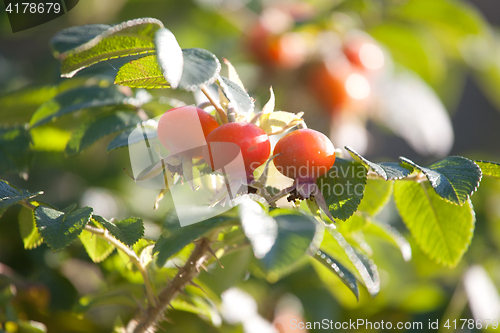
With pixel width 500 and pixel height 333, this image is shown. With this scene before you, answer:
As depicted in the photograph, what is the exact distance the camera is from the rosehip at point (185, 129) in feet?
1.46

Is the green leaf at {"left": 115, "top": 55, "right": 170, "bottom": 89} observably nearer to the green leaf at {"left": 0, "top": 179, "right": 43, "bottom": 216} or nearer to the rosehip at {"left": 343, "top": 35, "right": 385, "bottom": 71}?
the green leaf at {"left": 0, "top": 179, "right": 43, "bottom": 216}

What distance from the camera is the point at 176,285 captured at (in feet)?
1.58

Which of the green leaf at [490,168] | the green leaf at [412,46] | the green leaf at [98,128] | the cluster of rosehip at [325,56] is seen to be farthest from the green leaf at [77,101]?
the green leaf at [412,46]

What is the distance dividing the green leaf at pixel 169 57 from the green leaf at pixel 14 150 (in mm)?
362

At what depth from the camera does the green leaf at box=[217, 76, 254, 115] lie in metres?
0.41

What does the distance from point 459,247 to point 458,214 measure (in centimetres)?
5

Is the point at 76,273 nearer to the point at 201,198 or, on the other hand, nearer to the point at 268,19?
the point at 201,198

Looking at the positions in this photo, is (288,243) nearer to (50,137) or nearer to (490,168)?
(490,168)

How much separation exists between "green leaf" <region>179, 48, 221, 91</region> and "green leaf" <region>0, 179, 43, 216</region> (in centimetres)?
21

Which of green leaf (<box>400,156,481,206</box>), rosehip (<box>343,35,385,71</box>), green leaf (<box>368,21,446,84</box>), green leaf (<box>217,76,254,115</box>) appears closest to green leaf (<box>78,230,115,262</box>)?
green leaf (<box>217,76,254,115</box>)

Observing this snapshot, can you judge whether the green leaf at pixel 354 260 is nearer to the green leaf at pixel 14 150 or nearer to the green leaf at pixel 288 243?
the green leaf at pixel 288 243

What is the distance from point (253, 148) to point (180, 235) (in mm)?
112

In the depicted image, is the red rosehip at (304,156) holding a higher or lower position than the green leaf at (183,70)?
lower

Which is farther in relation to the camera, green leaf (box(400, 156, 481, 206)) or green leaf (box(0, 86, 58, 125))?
green leaf (box(0, 86, 58, 125))
